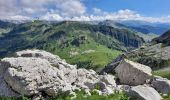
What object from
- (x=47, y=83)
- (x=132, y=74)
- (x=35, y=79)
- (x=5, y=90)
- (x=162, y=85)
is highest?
(x=35, y=79)

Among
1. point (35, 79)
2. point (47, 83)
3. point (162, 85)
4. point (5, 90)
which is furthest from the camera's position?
point (162, 85)

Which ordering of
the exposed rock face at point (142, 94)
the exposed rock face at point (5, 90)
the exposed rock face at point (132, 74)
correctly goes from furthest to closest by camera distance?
the exposed rock face at point (132, 74), the exposed rock face at point (5, 90), the exposed rock face at point (142, 94)

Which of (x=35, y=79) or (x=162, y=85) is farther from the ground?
(x=35, y=79)

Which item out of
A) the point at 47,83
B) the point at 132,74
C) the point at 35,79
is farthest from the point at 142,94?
the point at 132,74

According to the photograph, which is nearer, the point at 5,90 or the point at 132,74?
the point at 5,90

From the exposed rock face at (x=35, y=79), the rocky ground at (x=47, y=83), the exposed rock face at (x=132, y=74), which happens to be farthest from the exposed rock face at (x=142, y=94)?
the exposed rock face at (x=132, y=74)

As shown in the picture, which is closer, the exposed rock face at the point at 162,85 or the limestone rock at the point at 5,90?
the limestone rock at the point at 5,90

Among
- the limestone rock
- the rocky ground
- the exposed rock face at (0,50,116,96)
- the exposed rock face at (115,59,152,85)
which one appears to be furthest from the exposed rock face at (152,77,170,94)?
the limestone rock

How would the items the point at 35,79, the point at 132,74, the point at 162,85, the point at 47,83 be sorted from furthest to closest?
the point at 132,74
the point at 162,85
the point at 47,83
the point at 35,79

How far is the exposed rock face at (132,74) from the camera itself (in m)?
44.5

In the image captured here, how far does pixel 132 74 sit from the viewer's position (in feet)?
148

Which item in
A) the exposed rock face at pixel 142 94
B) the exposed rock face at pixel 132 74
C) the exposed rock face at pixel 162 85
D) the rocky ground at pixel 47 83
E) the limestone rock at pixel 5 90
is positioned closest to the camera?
the exposed rock face at pixel 142 94

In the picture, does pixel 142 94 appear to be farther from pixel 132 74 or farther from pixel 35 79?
pixel 132 74

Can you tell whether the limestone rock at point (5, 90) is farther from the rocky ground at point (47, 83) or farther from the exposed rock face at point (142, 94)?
the exposed rock face at point (142, 94)
